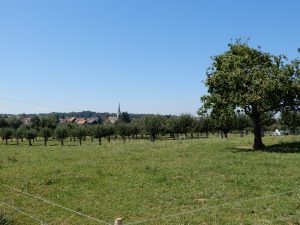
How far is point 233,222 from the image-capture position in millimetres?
14094

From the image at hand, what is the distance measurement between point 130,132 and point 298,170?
353 feet

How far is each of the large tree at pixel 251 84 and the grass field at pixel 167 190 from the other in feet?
21.8

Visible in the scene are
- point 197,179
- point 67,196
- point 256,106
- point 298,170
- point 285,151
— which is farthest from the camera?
point 256,106

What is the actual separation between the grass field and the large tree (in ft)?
A: 21.8

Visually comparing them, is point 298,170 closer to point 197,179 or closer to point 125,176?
point 197,179

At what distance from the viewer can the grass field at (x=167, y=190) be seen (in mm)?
15477

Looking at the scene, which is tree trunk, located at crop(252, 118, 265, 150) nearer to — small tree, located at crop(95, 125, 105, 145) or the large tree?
the large tree

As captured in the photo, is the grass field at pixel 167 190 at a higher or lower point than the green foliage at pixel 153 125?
lower

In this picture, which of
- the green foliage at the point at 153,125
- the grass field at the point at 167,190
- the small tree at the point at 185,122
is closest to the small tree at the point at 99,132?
the green foliage at the point at 153,125

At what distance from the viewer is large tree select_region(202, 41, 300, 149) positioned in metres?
35.8

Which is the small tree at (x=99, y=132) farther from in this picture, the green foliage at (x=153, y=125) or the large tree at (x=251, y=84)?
the large tree at (x=251, y=84)

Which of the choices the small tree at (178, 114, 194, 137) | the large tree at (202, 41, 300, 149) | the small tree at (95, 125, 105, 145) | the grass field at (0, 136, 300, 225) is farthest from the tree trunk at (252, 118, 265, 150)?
the small tree at (95, 125, 105, 145)

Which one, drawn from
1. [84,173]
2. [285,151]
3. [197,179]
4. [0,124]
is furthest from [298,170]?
[0,124]

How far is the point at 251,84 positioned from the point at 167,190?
20.4 meters
